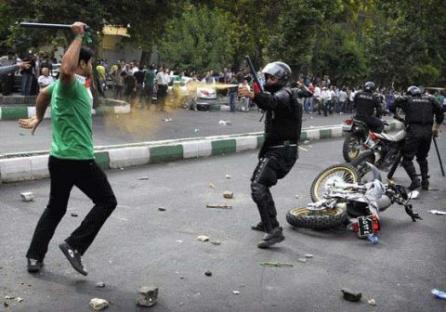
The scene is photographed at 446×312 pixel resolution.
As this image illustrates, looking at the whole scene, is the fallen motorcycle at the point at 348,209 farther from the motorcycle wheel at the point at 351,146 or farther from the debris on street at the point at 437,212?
the motorcycle wheel at the point at 351,146

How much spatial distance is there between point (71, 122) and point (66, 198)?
0.63 metres

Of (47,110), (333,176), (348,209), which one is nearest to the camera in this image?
(348,209)

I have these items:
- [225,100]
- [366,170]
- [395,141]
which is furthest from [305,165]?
[225,100]

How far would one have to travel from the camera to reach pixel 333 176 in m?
7.71

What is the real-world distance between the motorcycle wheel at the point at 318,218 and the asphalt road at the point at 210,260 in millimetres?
98

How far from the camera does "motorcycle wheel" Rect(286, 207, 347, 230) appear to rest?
21.4 ft

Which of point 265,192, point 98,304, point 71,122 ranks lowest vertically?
point 98,304

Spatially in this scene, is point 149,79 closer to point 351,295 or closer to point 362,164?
point 362,164

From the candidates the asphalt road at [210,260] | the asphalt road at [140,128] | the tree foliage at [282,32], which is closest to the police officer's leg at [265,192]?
the asphalt road at [210,260]

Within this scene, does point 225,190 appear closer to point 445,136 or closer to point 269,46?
point 445,136

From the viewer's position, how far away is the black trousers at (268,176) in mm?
5996

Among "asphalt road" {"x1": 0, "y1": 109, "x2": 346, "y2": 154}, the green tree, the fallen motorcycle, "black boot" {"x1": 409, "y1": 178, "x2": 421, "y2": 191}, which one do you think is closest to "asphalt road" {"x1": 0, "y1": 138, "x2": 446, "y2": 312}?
the fallen motorcycle

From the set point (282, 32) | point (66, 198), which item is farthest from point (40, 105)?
point (282, 32)

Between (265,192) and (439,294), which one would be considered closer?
(439,294)
